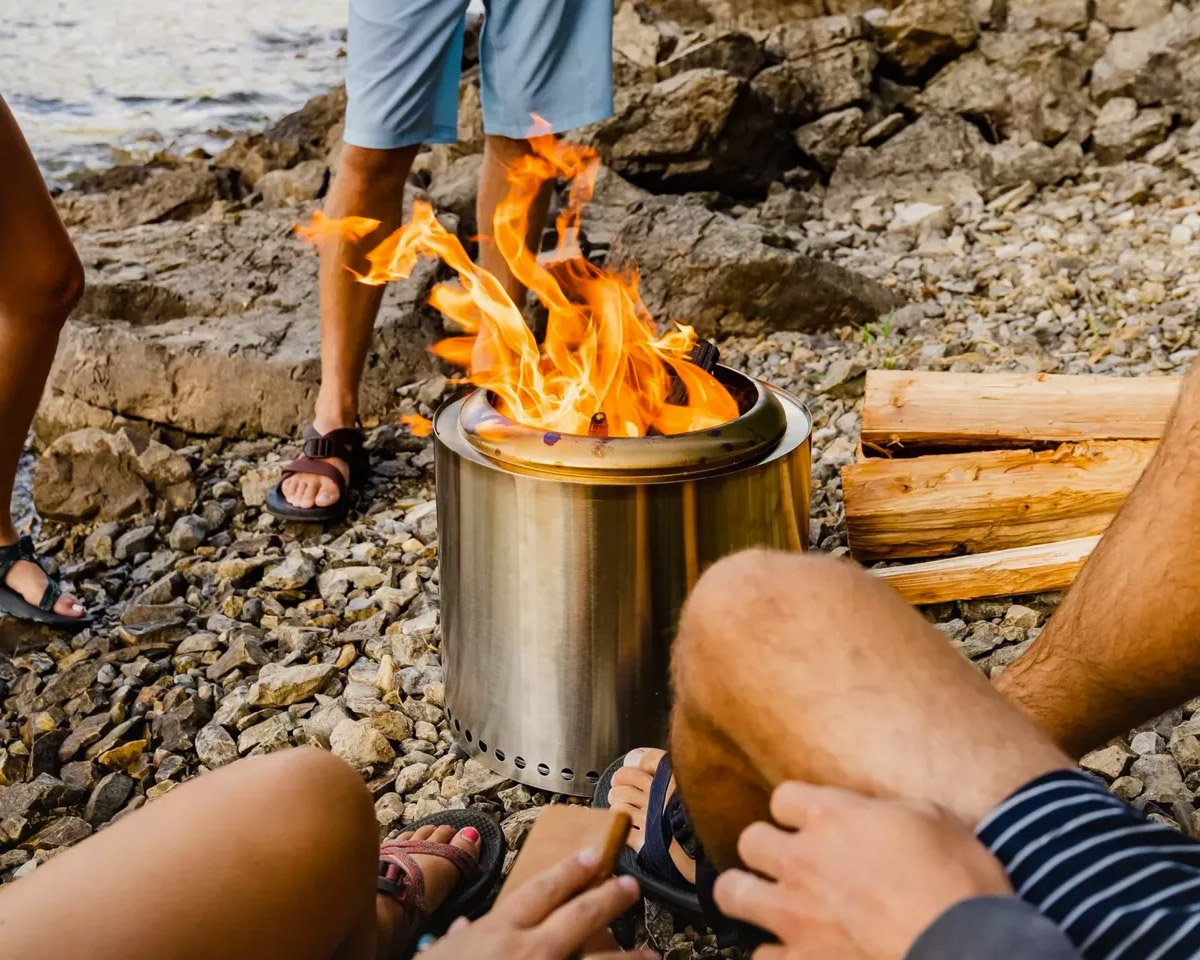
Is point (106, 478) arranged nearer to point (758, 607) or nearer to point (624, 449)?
point (624, 449)

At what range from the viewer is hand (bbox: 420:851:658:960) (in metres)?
1.41

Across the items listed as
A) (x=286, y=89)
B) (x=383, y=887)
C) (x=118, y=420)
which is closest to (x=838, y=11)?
(x=118, y=420)

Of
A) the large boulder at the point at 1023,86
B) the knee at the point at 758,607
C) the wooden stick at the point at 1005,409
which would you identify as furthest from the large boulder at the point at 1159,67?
the knee at the point at 758,607

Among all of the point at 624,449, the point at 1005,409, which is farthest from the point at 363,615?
the point at 1005,409

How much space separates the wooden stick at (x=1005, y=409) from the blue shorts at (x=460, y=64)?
1.33m

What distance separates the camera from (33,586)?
301 cm

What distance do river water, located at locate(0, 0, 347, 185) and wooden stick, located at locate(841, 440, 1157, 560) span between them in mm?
8593

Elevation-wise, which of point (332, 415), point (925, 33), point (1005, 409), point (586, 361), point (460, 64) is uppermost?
→ point (925, 33)

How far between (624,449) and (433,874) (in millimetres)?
844

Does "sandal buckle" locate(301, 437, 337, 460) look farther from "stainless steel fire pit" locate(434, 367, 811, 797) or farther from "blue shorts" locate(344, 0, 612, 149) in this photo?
"stainless steel fire pit" locate(434, 367, 811, 797)

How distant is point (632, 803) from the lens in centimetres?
208

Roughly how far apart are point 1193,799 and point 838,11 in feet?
22.4

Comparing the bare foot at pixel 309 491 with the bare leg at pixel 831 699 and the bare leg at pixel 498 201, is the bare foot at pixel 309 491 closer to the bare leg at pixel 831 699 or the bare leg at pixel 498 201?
the bare leg at pixel 498 201

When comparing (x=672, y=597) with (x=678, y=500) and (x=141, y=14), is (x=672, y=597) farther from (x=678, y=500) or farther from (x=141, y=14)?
(x=141, y=14)
